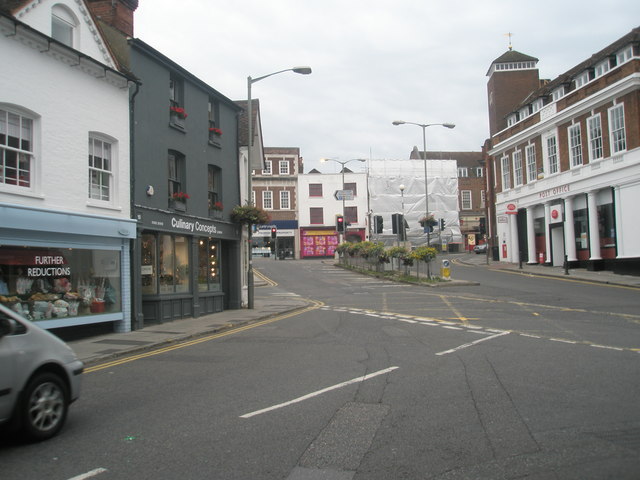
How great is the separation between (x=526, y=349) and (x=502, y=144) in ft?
111

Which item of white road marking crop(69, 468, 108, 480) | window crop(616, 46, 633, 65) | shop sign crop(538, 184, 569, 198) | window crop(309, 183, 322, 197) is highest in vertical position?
window crop(616, 46, 633, 65)

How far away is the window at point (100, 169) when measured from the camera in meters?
13.2

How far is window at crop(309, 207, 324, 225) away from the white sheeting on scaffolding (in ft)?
20.8

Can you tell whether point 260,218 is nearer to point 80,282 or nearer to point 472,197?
point 80,282

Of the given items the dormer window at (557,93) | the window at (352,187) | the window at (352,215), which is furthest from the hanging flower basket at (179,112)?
the window at (352,215)

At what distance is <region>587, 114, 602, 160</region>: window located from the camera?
28.6 metres

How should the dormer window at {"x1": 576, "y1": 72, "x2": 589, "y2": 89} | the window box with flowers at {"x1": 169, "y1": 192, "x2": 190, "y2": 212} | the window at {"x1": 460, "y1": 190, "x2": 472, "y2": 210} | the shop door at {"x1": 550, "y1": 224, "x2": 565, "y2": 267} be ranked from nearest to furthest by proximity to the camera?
the window box with flowers at {"x1": 169, "y1": 192, "x2": 190, "y2": 212}
the dormer window at {"x1": 576, "y1": 72, "x2": 589, "y2": 89}
the shop door at {"x1": 550, "y1": 224, "x2": 565, "y2": 267}
the window at {"x1": 460, "y1": 190, "x2": 472, "y2": 210}

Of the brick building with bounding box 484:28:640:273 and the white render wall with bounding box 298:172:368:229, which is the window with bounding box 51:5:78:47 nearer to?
the brick building with bounding box 484:28:640:273

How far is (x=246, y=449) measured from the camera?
15.5 ft

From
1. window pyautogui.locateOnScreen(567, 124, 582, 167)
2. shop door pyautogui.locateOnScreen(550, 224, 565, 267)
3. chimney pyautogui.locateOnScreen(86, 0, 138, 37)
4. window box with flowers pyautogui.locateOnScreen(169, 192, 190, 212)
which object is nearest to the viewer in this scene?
chimney pyautogui.locateOnScreen(86, 0, 138, 37)

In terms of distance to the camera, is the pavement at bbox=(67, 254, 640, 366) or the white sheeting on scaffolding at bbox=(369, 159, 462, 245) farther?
the white sheeting on scaffolding at bbox=(369, 159, 462, 245)

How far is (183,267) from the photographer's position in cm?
1691

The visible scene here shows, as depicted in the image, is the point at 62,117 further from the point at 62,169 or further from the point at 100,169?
the point at 100,169

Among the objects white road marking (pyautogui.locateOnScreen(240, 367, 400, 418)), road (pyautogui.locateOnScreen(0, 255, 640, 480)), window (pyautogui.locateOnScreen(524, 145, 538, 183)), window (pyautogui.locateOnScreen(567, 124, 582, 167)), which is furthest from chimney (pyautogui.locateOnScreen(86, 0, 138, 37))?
window (pyautogui.locateOnScreen(524, 145, 538, 183))
